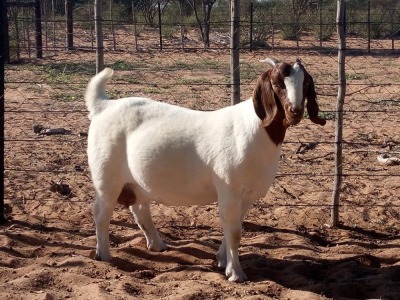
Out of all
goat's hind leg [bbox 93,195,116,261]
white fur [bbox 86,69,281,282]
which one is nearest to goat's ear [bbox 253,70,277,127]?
white fur [bbox 86,69,281,282]

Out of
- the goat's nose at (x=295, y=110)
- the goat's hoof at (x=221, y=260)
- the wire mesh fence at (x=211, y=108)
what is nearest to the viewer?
the goat's nose at (x=295, y=110)

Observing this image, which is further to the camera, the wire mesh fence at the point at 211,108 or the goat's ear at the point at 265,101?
the wire mesh fence at the point at 211,108

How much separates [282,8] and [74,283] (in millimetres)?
26395

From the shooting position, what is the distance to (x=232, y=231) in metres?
5.87

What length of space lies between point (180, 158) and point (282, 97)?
1.03 meters

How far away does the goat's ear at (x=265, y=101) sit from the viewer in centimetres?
552

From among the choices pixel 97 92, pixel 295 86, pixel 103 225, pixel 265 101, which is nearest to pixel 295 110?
pixel 295 86

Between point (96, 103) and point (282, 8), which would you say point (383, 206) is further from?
point (282, 8)

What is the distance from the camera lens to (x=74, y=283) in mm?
5750

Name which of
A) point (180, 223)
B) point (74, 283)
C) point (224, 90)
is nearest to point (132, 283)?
point (74, 283)

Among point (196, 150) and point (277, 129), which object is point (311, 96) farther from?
point (196, 150)

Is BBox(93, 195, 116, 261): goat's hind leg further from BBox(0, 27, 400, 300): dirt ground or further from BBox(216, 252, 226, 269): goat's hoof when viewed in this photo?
BBox(216, 252, 226, 269): goat's hoof

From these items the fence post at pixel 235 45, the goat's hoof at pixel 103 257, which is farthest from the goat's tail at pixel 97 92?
the fence post at pixel 235 45

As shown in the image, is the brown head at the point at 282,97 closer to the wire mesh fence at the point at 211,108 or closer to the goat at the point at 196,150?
the goat at the point at 196,150
